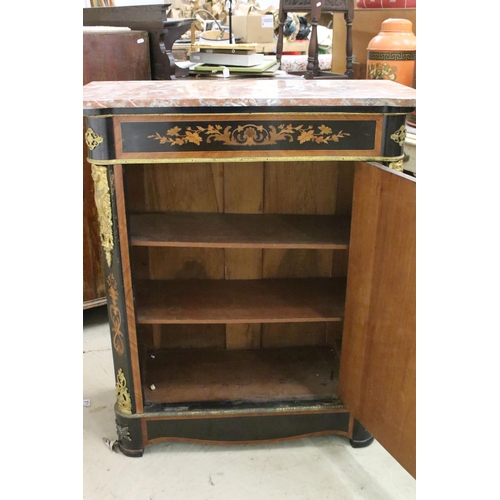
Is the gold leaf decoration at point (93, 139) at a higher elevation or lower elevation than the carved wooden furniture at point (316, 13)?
lower

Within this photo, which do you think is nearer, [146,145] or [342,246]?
[146,145]

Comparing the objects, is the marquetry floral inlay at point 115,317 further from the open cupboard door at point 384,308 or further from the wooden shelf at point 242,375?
the open cupboard door at point 384,308

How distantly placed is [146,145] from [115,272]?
338mm

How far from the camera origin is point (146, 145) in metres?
1.17

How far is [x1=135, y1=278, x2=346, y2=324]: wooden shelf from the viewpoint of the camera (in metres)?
1.41

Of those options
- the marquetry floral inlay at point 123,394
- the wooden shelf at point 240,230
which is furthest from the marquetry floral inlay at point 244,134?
the marquetry floral inlay at point 123,394

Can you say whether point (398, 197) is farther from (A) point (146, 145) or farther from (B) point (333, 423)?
(B) point (333, 423)

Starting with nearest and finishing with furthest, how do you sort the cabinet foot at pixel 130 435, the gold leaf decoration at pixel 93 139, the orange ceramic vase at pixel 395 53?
the gold leaf decoration at pixel 93 139 < the cabinet foot at pixel 130 435 < the orange ceramic vase at pixel 395 53

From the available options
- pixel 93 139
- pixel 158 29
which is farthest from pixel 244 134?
pixel 158 29

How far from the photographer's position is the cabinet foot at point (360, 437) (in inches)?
57.7

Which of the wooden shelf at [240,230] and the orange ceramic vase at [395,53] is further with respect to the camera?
the orange ceramic vase at [395,53]

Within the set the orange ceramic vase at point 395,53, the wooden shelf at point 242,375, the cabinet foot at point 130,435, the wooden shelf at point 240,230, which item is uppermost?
the orange ceramic vase at point 395,53


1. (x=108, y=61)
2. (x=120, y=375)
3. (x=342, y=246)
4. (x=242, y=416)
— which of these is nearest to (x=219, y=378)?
(x=242, y=416)

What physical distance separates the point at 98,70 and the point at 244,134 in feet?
3.10
